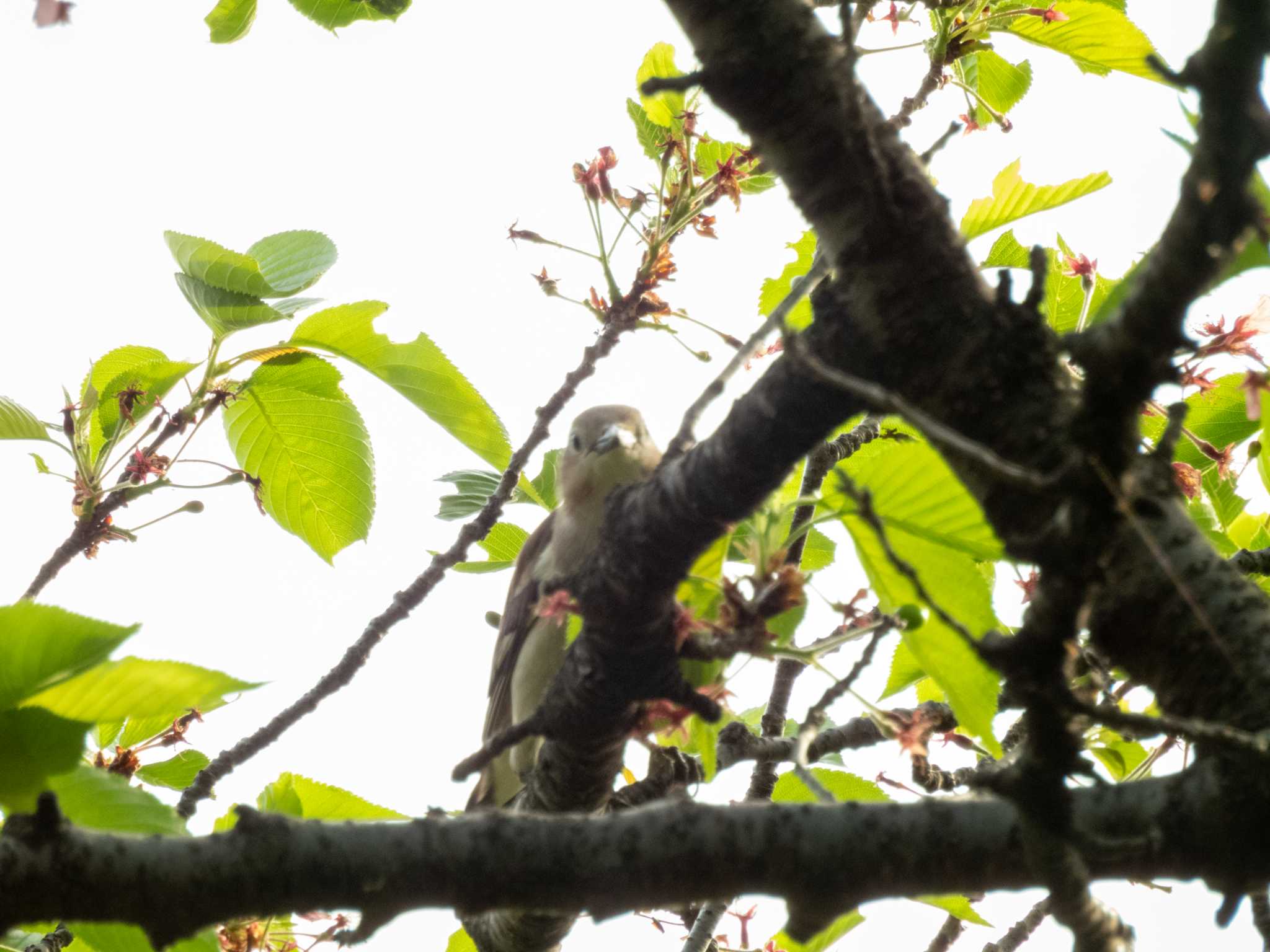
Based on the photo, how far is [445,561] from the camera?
398cm

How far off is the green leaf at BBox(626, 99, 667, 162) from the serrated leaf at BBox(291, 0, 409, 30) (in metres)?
1.16

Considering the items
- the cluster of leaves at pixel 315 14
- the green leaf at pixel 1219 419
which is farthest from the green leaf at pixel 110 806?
the green leaf at pixel 1219 419

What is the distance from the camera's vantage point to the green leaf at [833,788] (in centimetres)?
308

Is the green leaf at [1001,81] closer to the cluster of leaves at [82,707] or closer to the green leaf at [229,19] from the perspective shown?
the green leaf at [229,19]

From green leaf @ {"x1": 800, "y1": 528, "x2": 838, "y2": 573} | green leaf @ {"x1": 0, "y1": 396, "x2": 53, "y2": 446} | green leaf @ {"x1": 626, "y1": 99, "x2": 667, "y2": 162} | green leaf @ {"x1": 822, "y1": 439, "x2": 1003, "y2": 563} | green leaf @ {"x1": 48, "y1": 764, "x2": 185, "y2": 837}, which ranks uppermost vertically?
green leaf @ {"x1": 626, "y1": 99, "x2": 667, "y2": 162}

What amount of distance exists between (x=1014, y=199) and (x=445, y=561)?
2.19 meters

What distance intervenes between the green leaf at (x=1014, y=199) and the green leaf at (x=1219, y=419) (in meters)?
0.83

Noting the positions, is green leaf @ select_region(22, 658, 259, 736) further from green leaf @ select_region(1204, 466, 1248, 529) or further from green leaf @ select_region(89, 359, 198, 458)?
green leaf @ select_region(1204, 466, 1248, 529)

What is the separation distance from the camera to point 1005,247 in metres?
3.95

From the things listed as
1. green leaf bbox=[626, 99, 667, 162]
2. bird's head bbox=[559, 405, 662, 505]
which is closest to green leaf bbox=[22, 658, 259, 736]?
green leaf bbox=[626, 99, 667, 162]

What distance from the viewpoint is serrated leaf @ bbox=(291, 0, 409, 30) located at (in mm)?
3385

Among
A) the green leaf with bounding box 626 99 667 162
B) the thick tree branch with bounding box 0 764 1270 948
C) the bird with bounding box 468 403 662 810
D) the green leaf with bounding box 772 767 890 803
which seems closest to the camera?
the thick tree branch with bounding box 0 764 1270 948

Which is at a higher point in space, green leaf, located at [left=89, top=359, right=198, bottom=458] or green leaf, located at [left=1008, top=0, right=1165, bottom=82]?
green leaf, located at [left=1008, top=0, right=1165, bottom=82]

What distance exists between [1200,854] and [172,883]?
149cm
